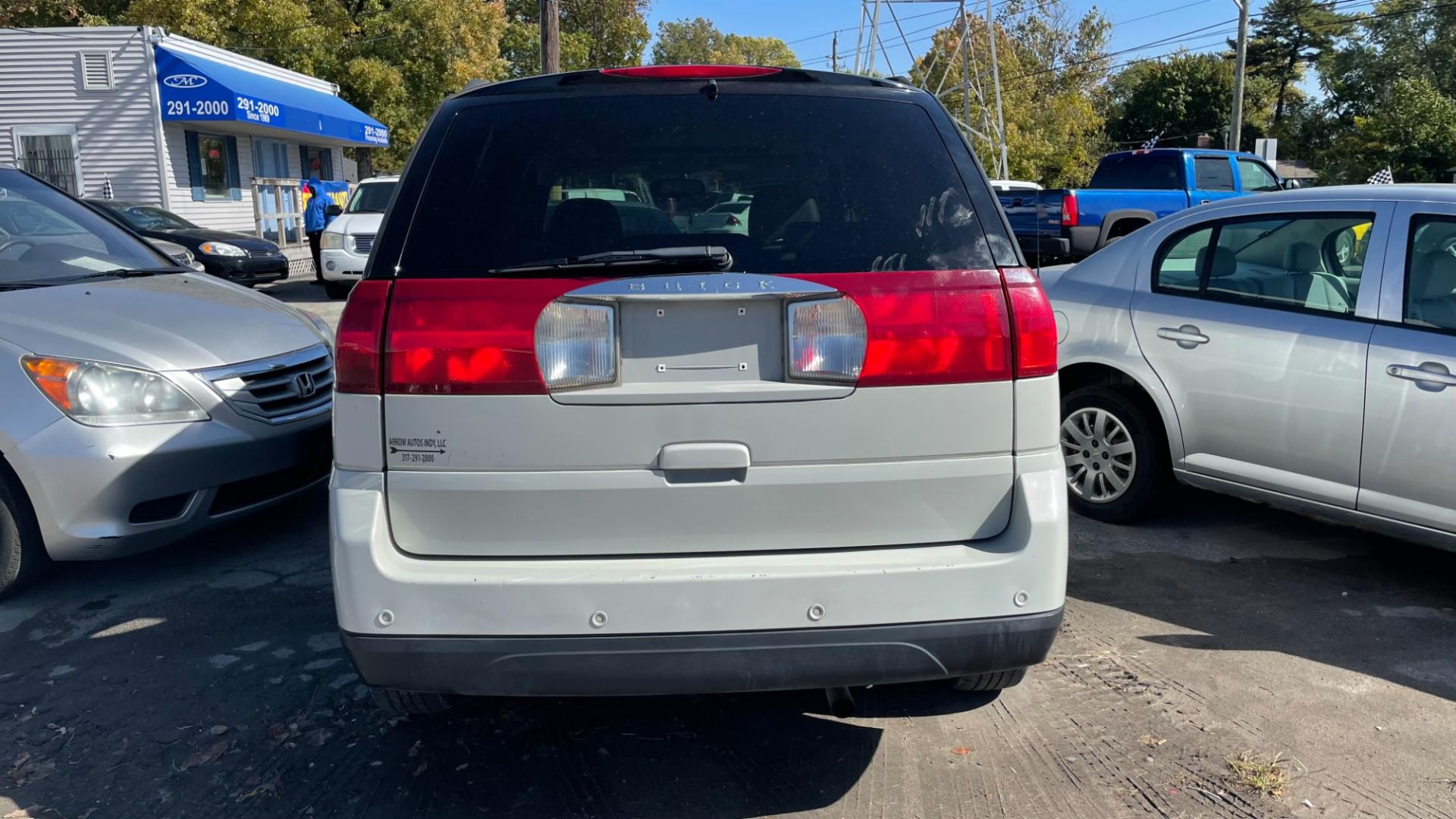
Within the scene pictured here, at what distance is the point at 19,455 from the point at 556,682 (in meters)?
2.87

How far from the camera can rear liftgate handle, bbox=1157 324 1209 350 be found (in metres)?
4.90

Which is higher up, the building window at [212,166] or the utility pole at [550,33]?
the utility pole at [550,33]

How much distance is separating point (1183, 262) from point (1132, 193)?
438 inches

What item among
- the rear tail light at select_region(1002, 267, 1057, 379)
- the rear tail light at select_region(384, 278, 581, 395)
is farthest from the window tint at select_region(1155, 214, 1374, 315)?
the rear tail light at select_region(384, 278, 581, 395)

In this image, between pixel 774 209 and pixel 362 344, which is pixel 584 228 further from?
pixel 362 344

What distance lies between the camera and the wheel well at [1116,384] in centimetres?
522

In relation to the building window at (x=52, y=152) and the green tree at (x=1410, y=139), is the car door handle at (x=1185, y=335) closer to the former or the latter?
the building window at (x=52, y=152)

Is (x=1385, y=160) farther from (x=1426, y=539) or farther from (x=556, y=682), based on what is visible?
(x=556, y=682)

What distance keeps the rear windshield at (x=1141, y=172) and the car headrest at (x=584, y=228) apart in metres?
15.0

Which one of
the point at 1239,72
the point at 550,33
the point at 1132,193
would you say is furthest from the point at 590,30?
the point at 1132,193

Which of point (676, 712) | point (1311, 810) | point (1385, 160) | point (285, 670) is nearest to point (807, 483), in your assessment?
point (676, 712)

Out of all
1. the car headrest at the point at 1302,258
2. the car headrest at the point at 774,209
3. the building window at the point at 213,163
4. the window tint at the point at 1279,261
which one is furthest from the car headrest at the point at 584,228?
the building window at the point at 213,163

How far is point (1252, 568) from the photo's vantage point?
4.84 meters

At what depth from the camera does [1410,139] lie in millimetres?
39188
